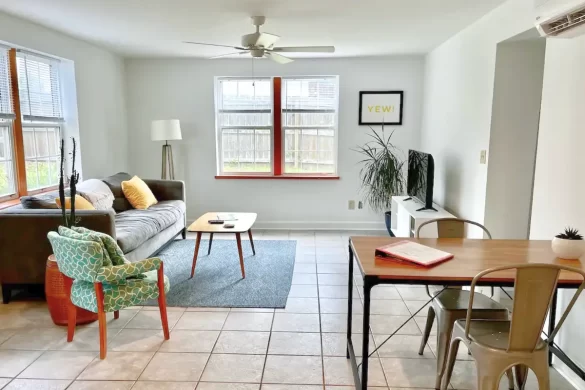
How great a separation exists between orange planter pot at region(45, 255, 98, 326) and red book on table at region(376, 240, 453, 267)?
2.13m

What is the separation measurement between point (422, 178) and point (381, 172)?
3.49ft

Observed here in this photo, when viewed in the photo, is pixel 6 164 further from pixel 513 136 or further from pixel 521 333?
pixel 513 136

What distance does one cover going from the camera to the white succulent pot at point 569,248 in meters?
1.94

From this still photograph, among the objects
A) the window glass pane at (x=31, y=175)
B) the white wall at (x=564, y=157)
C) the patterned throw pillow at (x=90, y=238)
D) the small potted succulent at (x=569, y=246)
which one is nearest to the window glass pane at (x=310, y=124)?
the window glass pane at (x=31, y=175)

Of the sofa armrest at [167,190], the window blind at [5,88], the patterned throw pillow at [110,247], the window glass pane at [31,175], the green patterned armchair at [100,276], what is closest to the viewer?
the green patterned armchair at [100,276]

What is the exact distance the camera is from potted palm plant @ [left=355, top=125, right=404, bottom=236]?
5.32m

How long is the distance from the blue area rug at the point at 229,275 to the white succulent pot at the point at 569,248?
1.92 metres

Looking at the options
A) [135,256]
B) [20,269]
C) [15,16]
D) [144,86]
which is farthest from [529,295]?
[144,86]

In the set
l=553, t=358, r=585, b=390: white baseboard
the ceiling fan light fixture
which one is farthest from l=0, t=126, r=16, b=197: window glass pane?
l=553, t=358, r=585, b=390: white baseboard

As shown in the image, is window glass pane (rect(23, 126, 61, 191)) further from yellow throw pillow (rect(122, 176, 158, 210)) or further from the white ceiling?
the white ceiling

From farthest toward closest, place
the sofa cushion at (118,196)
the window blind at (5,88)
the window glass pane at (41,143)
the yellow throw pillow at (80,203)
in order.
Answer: the sofa cushion at (118,196) < the window glass pane at (41,143) < the window blind at (5,88) < the yellow throw pillow at (80,203)

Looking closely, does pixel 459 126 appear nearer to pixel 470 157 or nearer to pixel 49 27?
pixel 470 157

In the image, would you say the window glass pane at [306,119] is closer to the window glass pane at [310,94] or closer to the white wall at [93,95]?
the window glass pane at [310,94]

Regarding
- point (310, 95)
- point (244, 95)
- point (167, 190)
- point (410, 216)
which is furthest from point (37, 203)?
point (310, 95)
